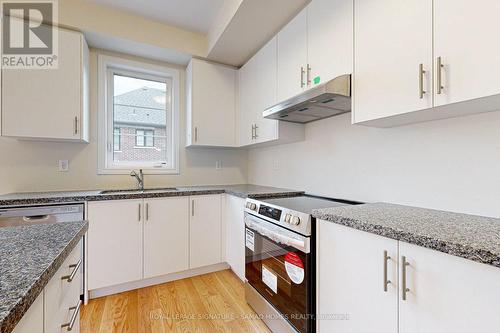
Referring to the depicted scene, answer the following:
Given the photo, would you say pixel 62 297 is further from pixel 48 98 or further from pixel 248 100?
pixel 248 100

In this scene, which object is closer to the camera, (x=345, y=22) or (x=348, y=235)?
(x=348, y=235)

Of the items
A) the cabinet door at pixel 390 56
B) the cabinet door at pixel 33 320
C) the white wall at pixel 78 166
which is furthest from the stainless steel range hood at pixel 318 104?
the cabinet door at pixel 33 320

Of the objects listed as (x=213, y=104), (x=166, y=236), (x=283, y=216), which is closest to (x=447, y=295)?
(x=283, y=216)

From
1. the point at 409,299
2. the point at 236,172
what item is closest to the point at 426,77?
the point at 409,299

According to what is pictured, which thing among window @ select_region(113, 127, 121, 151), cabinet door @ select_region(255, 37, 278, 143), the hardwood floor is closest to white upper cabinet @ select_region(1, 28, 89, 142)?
window @ select_region(113, 127, 121, 151)

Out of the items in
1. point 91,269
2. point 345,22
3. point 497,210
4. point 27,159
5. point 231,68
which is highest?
point 231,68

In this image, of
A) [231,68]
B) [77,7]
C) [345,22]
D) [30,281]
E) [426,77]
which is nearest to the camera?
[30,281]

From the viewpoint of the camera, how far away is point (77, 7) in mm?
2150

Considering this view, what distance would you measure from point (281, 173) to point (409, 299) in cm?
178

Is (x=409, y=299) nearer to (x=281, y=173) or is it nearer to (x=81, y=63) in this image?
(x=281, y=173)

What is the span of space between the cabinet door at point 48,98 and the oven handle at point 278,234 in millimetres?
1813

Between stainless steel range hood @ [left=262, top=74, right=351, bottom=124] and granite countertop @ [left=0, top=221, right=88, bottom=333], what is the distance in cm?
141

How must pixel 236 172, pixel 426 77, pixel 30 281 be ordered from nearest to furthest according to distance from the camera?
pixel 30 281 < pixel 426 77 < pixel 236 172

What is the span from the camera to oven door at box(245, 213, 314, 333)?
1300 mm
